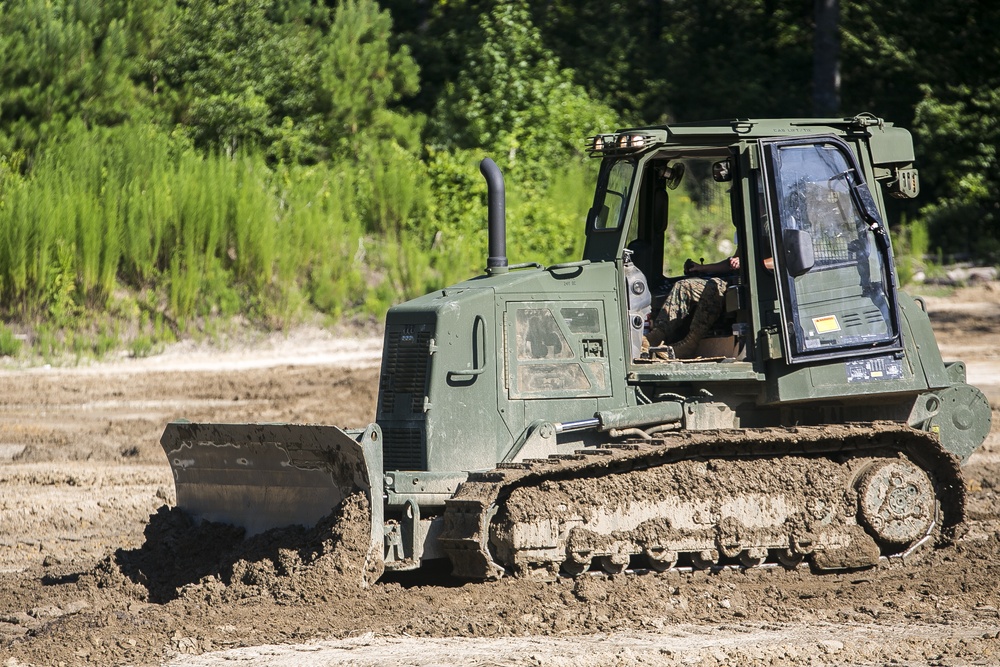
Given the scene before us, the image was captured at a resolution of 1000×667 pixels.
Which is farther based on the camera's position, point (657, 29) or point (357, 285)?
point (657, 29)

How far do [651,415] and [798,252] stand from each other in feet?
4.12

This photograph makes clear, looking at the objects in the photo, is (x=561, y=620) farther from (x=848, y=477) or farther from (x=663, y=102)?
(x=663, y=102)

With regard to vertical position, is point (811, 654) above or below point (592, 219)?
below

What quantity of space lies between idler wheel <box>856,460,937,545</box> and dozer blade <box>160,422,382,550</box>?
2946 mm

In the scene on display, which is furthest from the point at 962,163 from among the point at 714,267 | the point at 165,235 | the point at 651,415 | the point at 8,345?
the point at 651,415

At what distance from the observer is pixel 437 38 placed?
2897 cm

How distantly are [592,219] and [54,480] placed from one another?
580 centimetres

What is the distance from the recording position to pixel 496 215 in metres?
7.12

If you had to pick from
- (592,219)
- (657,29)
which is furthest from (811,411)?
(657,29)

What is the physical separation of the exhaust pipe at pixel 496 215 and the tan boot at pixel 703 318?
117 cm

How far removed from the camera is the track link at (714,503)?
253 inches

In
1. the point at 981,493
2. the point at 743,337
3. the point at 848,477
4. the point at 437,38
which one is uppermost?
the point at 437,38

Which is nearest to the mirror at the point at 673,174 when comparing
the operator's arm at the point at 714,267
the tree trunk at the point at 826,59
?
the operator's arm at the point at 714,267

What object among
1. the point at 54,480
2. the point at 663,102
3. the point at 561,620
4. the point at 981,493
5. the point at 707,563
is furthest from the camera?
the point at 663,102
